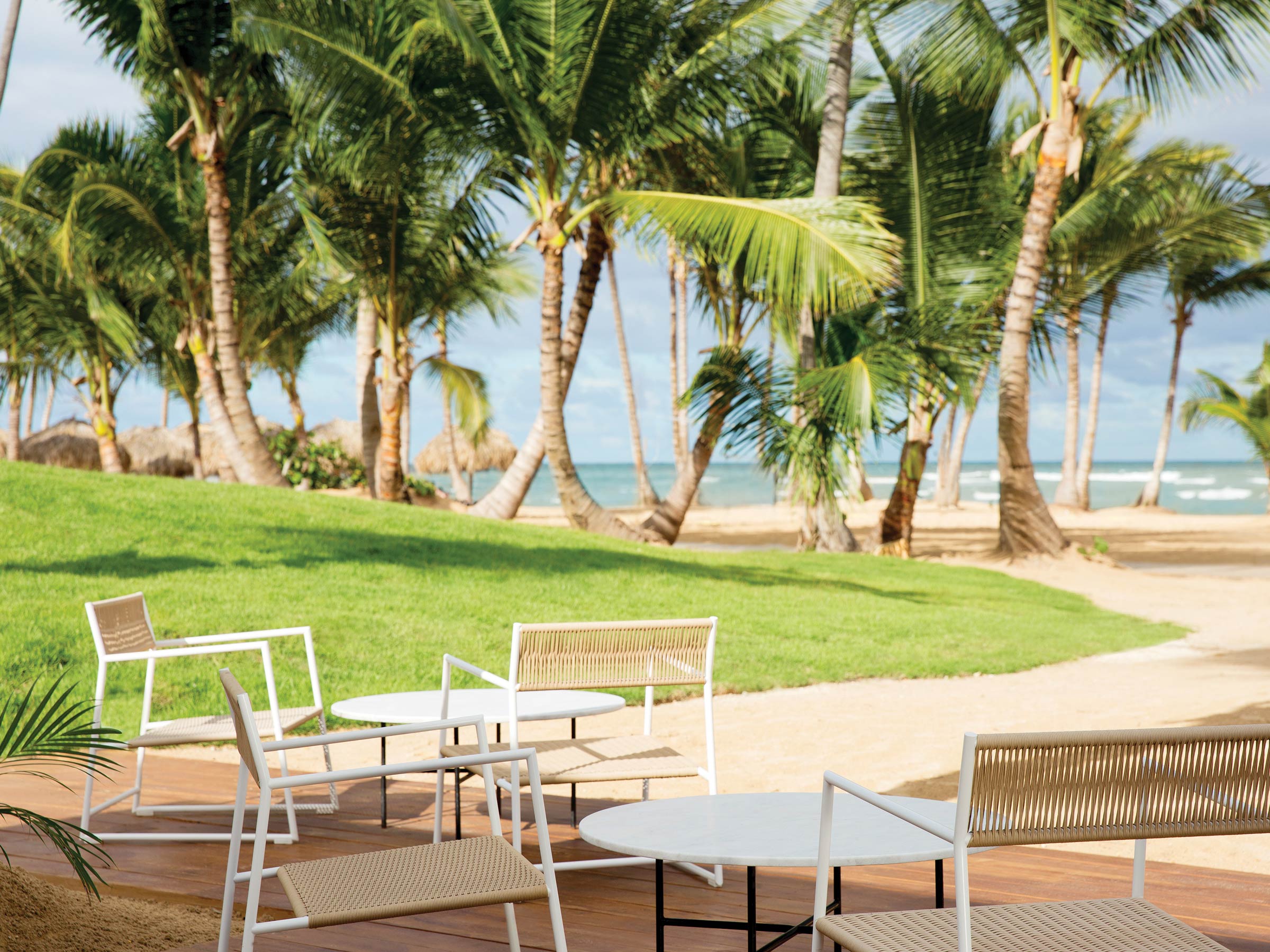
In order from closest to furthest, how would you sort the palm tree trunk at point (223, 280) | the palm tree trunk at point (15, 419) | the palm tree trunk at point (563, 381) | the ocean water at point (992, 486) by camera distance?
the palm tree trunk at point (223, 280) → the palm tree trunk at point (563, 381) → the palm tree trunk at point (15, 419) → the ocean water at point (992, 486)

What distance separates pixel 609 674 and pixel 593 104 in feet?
35.6

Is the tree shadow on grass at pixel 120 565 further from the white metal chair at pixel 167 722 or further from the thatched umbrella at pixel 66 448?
the thatched umbrella at pixel 66 448

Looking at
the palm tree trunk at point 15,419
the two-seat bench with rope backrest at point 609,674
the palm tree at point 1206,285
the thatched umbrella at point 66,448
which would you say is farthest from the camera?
the thatched umbrella at point 66,448

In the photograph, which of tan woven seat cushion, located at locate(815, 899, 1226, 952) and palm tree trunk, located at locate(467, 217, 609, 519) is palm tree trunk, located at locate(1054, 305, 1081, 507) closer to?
palm tree trunk, located at locate(467, 217, 609, 519)

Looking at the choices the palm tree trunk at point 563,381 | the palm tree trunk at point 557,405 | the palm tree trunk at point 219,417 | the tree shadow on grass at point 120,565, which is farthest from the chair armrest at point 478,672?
the palm tree trunk at point 219,417

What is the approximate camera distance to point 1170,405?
31.6m

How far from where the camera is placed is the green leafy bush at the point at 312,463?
1998 centimetres

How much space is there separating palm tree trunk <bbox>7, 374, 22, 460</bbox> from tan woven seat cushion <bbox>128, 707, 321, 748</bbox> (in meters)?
24.2

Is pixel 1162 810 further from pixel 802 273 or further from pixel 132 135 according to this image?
pixel 132 135

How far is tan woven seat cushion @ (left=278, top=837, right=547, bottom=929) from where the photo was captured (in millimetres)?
2283

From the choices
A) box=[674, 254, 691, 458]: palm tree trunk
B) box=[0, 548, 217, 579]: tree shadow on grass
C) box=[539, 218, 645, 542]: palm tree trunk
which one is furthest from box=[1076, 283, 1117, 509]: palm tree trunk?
box=[0, 548, 217, 579]: tree shadow on grass

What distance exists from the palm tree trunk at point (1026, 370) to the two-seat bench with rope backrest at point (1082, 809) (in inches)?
559

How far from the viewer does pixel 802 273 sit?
40.2 feet

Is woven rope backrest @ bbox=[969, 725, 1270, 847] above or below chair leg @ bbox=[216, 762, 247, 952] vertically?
above
